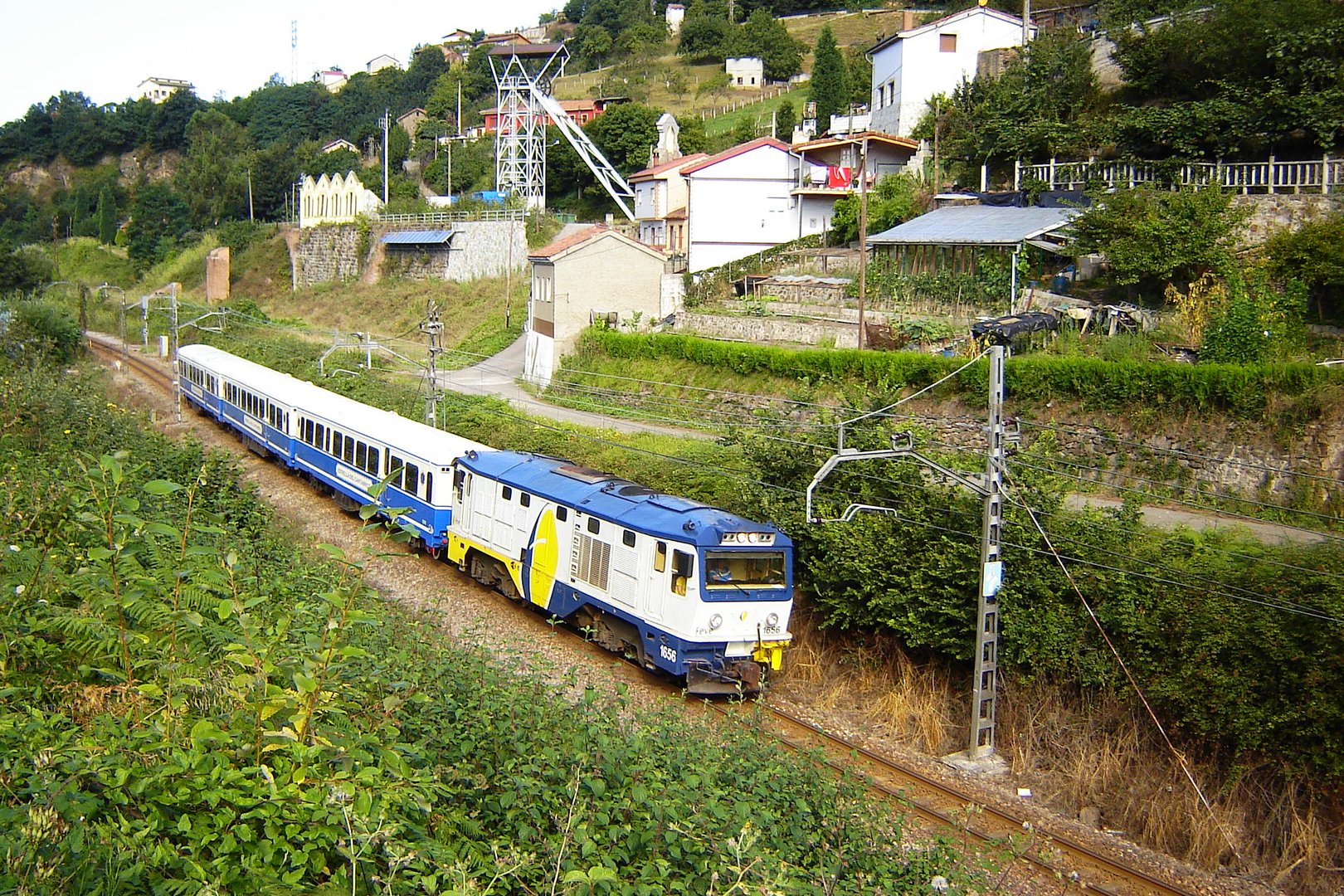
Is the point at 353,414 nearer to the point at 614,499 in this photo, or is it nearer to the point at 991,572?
the point at 614,499

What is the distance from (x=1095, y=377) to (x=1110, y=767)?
1031 centimetres

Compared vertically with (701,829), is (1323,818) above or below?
below

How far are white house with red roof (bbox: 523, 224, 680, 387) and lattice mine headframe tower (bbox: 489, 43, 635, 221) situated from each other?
18030 millimetres

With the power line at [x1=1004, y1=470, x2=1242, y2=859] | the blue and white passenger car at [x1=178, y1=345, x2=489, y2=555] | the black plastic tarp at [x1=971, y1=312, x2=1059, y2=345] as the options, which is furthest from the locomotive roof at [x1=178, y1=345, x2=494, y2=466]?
the black plastic tarp at [x1=971, y1=312, x2=1059, y2=345]

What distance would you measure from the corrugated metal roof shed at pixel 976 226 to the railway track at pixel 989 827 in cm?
1812

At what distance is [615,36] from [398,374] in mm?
81647

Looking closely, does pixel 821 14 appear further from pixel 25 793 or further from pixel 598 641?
pixel 25 793

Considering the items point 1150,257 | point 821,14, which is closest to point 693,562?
point 1150,257

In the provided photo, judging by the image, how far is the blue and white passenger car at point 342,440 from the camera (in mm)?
19344

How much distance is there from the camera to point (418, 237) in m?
53.9

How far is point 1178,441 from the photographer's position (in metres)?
20.2

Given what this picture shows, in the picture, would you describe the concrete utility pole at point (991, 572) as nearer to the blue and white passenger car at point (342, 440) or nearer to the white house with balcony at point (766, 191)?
the blue and white passenger car at point (342, 440)

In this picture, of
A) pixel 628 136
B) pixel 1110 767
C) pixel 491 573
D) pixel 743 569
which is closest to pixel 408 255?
pixel 628 136

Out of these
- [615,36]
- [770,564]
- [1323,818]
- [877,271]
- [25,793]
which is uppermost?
[615,36]
